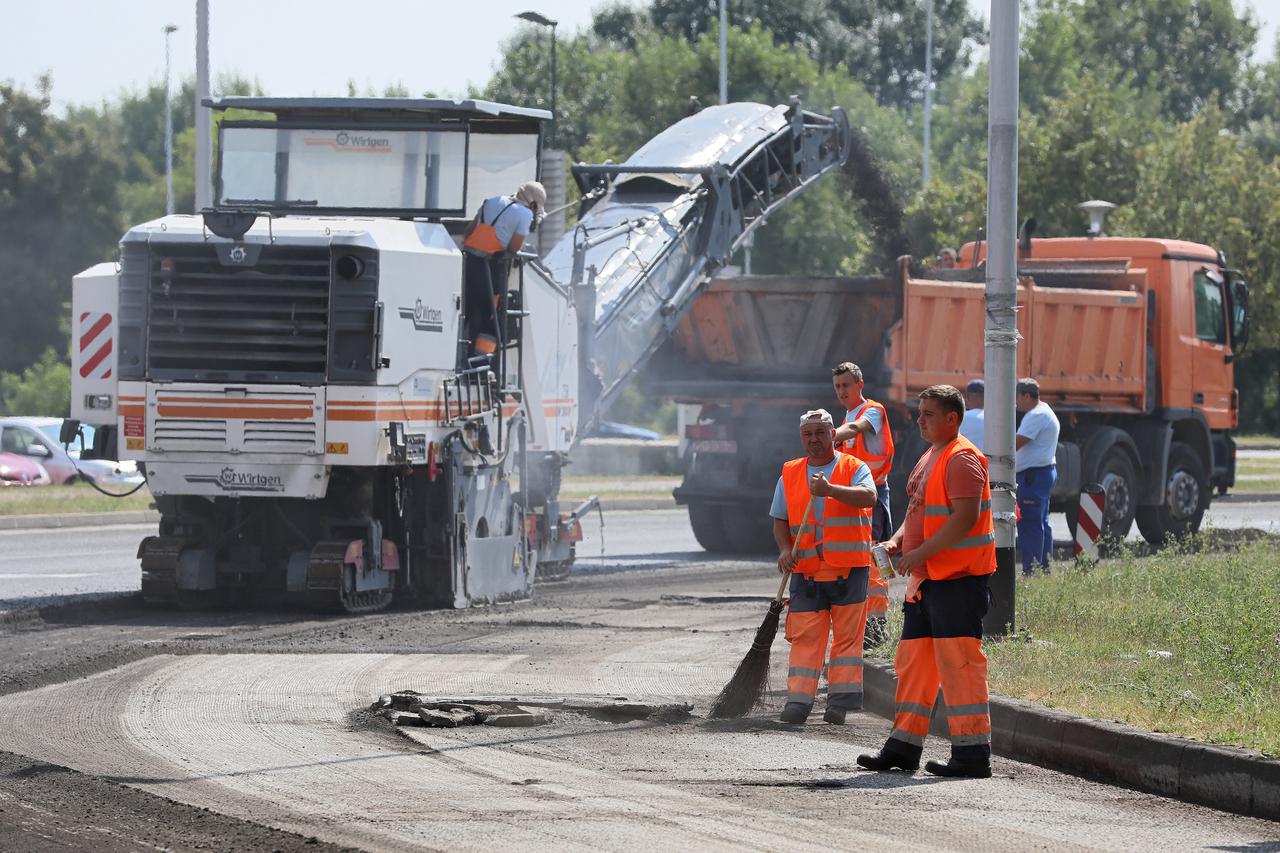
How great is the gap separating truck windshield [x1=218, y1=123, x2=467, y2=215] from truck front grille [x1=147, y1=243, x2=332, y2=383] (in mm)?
1387

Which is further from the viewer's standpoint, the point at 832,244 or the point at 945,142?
the point at 945,142

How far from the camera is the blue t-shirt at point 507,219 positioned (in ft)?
48.3

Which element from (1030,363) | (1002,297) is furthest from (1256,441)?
(1002,297)

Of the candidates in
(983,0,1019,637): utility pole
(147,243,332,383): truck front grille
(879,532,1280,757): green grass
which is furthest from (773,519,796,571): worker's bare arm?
(147,243,332,383): truck front grille

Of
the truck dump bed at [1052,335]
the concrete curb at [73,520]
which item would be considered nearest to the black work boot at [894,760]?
the truck dump bed at [1052,335]

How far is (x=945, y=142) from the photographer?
252ft

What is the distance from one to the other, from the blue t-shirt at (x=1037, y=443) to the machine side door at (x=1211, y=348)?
6706mm

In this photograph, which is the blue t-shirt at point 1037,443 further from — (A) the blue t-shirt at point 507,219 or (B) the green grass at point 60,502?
(B) the green grass at point 60,502

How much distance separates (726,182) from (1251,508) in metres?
14.0

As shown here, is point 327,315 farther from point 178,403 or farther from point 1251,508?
point 1251,508

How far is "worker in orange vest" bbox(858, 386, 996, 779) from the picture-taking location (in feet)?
27.6

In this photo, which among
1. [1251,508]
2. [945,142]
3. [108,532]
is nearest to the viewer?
[108,532]

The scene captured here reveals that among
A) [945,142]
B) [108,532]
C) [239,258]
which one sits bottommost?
[108,532]

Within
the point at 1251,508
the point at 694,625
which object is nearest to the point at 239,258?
the point at 694,625
